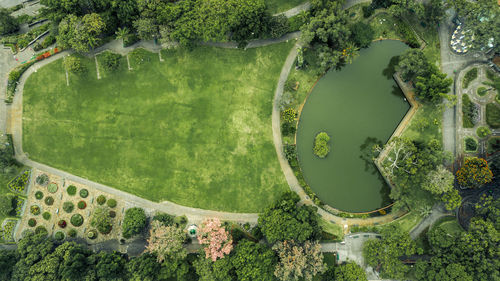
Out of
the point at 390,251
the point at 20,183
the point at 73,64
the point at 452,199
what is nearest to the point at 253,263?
the point at 390,251

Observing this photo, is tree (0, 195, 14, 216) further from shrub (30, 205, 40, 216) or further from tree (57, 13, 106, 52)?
tree (57, 13, 106, 52)

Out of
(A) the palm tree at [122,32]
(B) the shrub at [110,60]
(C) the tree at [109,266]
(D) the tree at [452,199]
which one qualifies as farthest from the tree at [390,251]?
(A) the palm tree at [122,32]

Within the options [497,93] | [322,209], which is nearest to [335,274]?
[322,209]

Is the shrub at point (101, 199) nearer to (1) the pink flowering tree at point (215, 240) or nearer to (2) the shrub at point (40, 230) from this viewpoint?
(2) the shrub at point (40, 230)

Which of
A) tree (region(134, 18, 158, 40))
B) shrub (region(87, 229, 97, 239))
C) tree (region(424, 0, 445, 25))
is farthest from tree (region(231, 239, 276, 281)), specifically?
tree (region(424, 0, 445, 25))

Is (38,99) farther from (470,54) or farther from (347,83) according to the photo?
(470,54)
